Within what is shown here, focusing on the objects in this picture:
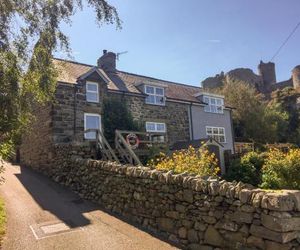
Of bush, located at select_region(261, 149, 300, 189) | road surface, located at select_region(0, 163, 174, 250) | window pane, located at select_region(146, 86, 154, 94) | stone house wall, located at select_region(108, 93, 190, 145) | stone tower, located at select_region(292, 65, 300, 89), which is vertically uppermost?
stone tower, located at select_region(292, 65, 300, 89)

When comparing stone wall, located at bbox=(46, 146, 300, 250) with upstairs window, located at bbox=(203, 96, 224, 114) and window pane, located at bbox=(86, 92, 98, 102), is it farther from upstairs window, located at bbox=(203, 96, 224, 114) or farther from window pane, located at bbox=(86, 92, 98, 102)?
upstairs window, located at bbox=(203, 96, 224, 114)

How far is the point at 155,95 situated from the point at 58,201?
1449cm

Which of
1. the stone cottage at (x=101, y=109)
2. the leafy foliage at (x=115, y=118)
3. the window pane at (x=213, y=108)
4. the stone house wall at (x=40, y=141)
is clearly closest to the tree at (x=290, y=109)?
the stone cottage at (x=101, y=109)

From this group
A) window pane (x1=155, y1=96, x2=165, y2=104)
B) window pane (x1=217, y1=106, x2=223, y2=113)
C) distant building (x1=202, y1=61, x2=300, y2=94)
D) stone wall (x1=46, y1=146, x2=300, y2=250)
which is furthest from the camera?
distant building (x1=202, y1=61, x2=300, y2=94)

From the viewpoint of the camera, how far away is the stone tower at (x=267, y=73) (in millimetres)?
64688

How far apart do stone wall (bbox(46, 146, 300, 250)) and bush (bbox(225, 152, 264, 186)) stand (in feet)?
35.6

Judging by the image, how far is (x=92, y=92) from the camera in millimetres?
20859

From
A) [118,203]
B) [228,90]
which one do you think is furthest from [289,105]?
[118,203]

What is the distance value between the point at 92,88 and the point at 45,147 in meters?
5.29

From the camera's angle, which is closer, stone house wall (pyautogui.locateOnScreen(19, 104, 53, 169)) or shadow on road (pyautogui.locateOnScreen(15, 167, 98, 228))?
shadow on road (pyautogui.locateOnScreen(15, 167, 98, 228))

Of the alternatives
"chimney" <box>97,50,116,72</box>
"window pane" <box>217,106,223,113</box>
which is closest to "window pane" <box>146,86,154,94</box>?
"chimney" <box>97,50,116,72</box>

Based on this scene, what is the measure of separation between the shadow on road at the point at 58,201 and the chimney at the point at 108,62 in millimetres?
12394

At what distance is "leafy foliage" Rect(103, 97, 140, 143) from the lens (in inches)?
822

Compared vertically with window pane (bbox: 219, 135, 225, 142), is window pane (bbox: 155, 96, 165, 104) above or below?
above
